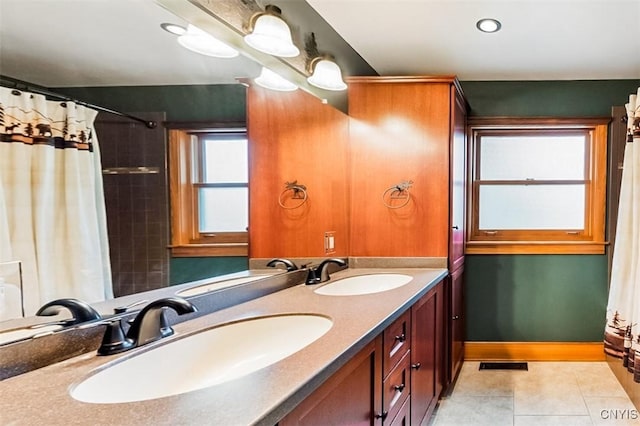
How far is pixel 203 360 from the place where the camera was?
1.23 metres

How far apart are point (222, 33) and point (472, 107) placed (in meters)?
2.33

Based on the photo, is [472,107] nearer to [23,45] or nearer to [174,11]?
[174,11]

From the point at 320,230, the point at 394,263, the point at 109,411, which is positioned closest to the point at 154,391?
the point at 109,411

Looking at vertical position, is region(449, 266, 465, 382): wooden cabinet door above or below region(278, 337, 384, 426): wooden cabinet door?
below

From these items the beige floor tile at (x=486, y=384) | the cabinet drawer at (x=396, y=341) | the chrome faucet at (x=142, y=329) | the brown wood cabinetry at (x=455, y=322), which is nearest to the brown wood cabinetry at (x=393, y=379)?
the cabinet drawer at (x=396, y=341)

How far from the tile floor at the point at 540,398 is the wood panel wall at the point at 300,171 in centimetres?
117

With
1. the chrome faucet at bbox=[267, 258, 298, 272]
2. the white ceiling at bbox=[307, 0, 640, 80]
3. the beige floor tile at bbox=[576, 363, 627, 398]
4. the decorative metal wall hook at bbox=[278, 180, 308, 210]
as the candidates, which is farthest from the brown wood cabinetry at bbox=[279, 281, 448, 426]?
the white ceiling at bbox=[307, 0, 640, 80]

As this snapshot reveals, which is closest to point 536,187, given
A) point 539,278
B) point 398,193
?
point 539,278

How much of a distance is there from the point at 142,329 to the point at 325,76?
157cm

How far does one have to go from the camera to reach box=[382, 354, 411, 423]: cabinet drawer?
1.52 metres

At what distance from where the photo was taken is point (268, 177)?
224cm

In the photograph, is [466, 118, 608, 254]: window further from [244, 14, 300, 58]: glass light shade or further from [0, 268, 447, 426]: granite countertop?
[0, 268, 447, 426]: granite countertop

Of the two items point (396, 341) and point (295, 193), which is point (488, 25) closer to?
point (295, 193)

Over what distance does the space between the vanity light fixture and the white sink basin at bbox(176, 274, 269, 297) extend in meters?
0.92
